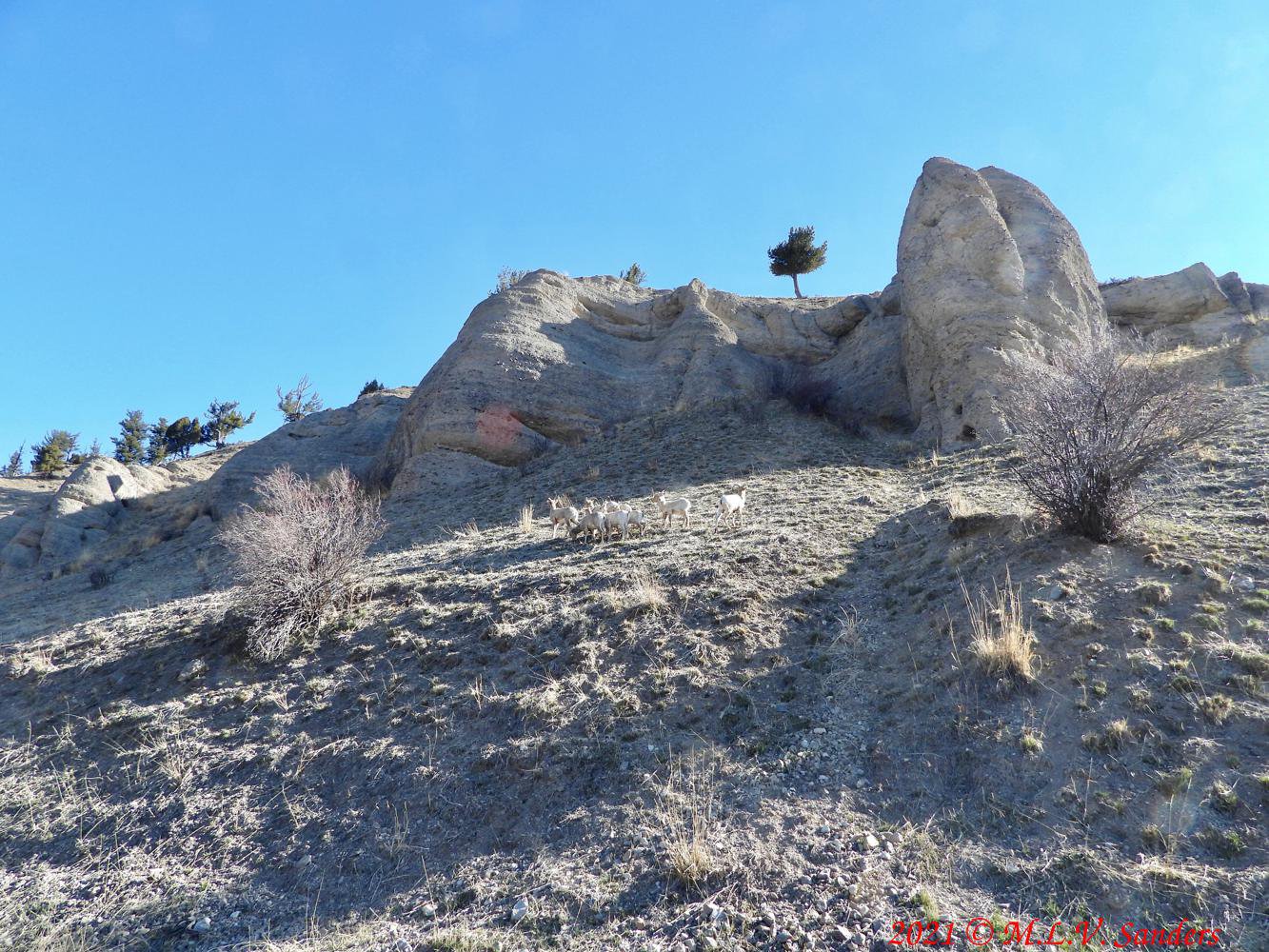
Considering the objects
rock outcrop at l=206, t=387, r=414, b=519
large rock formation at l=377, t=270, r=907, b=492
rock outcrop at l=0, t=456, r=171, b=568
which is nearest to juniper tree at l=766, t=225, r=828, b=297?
large rock formation at l=377, t=270, r=907, b=492

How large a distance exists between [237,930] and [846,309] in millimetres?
26728

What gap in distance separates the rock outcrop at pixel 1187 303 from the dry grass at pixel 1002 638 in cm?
2128

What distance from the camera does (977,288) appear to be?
19844 mm

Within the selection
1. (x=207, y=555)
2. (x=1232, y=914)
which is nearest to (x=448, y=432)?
(x=207, y=555)

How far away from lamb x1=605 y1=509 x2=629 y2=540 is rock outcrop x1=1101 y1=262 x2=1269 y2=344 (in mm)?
21084

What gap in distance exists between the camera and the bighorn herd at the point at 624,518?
477 inches

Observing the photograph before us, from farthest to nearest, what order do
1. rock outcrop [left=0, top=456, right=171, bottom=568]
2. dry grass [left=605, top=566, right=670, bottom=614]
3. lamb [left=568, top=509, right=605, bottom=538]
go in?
rock outcrop [left=0, top=456, right=171, bottom=568] < lamb [left=568, top=509, right=605, bottom=538] < dry grass [left=605, top=566, right=670, bottom=614]

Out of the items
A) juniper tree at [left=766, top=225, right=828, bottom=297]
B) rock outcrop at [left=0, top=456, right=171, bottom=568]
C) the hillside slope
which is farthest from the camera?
juniper tree at [left=766, top=225, right=828, bottom=297]

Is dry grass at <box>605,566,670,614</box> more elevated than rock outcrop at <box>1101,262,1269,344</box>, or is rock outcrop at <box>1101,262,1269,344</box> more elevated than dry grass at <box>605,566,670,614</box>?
rock outcrop at <box>1101,262,1269,344</box>

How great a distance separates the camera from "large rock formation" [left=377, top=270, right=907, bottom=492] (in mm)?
21359

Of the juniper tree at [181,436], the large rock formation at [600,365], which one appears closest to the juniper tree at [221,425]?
the juniper tree at [181,436]

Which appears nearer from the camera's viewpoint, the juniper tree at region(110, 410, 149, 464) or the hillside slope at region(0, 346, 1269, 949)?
the hillside slope at region(0, 346, 1269, 949)

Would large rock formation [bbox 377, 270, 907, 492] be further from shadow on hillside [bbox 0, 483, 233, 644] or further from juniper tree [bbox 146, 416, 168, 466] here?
juniper tree [bbox 146, 416, 168, 466]

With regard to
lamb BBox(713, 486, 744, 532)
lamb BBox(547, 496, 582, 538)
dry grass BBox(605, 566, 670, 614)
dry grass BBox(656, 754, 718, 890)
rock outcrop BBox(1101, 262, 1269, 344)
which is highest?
rock outcrop BBox(1101, 262, 1269, 344)
